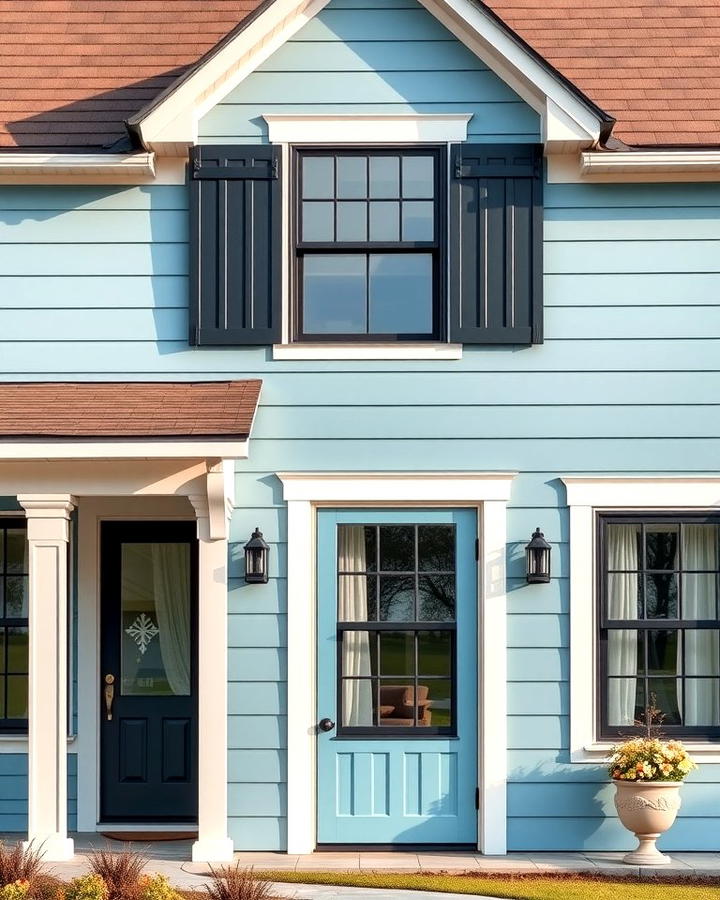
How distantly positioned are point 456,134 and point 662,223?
1.63 metres

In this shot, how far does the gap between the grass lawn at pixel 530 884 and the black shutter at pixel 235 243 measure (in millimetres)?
3703

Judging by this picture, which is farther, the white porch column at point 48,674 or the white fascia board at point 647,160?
the white fascia board at point 647,160

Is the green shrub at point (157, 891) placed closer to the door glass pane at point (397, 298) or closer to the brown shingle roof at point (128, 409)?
the brown shingle roof at point (128, 409)

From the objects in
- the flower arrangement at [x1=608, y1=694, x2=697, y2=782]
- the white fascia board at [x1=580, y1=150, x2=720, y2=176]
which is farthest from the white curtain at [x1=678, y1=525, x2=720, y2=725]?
the white fascia board at [x1=580, y1=150, x2=720, y2=176]

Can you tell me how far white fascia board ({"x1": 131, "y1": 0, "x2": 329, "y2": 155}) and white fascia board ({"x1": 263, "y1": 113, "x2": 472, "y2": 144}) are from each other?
0.46m

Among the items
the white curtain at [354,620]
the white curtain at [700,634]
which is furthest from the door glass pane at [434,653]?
the white curtain at [700,634]

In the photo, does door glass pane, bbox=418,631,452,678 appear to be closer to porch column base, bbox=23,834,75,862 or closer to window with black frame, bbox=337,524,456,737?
window with black frame, bbox=337,524,456,737

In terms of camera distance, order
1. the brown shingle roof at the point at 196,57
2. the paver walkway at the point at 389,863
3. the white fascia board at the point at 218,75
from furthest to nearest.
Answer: the brown shingle roof at the point at 196,57 < the white fascia board at the point at 218,75 < the paver walkway at the point at 389,863

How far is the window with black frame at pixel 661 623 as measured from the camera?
902 cm

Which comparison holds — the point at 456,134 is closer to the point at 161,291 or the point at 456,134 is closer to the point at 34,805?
the point at 161,291

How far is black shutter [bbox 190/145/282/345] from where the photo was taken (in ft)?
29.8

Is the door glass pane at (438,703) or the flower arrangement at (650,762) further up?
the door glass pane at (438,703)

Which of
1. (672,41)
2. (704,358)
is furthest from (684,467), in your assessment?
(672,41)

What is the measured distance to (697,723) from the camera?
29.6ft
